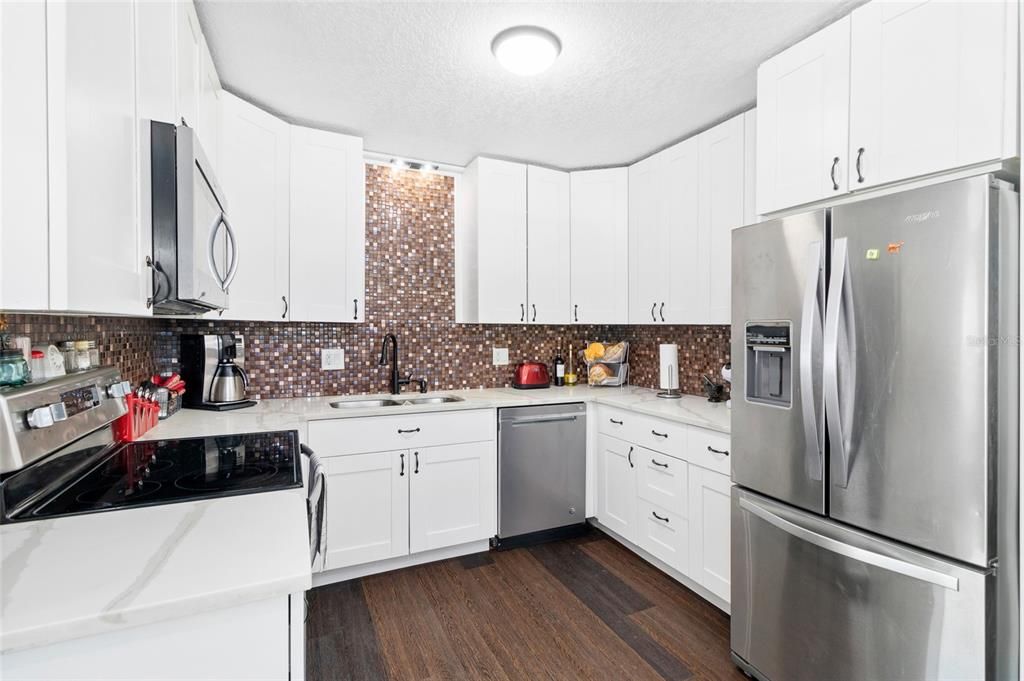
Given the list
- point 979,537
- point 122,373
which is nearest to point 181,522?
point 122,373

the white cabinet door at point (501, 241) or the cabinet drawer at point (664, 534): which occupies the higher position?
the white cabinet door at point (501, 241)

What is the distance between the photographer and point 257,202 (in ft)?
7.89

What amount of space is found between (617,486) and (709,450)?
79cm

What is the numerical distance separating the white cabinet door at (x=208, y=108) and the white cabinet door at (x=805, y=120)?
6.92ft

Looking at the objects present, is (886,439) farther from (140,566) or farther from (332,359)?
(332,359)

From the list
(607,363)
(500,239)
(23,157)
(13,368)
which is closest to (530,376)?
(607,363)

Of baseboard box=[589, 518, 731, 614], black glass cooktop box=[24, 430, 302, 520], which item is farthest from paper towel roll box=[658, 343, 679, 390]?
black glass cooktop box=[24, 430, 302, 520]

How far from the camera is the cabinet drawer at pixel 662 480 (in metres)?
2.36

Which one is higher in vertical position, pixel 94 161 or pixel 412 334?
pixel 94 161

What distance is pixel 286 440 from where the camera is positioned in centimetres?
169

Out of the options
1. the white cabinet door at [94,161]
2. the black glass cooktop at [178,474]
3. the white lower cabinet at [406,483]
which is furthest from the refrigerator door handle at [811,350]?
the white cabinet door at [94,161]

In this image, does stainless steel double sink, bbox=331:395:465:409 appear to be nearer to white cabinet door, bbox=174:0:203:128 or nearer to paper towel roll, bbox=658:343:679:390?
paper towel roll, bbox=658:343:679:390

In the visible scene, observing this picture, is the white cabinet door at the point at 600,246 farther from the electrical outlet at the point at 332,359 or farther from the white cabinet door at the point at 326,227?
the electrical outlet at the point at 332,359

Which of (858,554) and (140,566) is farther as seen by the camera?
(858,554)
